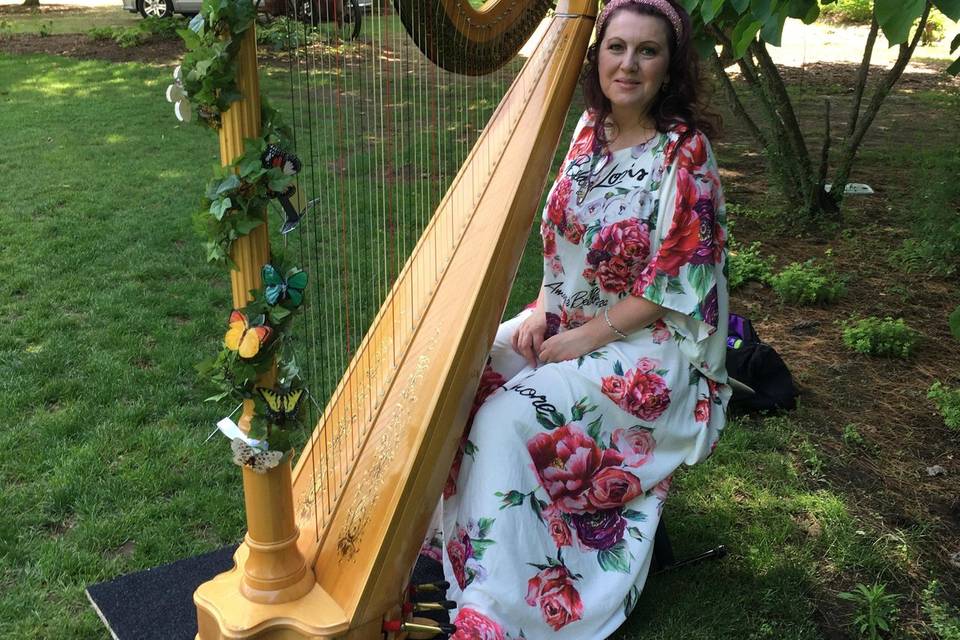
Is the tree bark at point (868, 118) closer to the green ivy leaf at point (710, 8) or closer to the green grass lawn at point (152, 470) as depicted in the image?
the green grass lawn at point (152, 470)

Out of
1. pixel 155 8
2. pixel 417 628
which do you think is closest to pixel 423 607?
pixel 417 628

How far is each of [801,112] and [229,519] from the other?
7.12 meters

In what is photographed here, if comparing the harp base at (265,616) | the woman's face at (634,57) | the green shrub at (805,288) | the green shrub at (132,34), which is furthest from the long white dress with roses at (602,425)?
the green shrub at (132,34)

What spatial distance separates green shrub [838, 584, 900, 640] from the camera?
7.13 ft

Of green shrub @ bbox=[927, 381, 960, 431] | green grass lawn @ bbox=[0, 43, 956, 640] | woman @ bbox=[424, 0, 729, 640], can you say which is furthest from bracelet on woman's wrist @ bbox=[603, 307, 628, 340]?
green shrub @ bbox=[927, 381, 960, 431]

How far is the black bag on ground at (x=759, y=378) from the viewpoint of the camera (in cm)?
318

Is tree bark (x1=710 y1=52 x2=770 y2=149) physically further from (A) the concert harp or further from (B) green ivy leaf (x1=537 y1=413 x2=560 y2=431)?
(B) green ivy leaf (x1=537 y1=413 x2=560 y2=431)

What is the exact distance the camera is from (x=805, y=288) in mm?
4109

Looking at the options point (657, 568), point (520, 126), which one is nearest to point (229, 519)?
point (657, 568)

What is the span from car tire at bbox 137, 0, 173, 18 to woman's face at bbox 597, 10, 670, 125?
9145 millimetres

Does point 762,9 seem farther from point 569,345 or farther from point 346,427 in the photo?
point 346,427

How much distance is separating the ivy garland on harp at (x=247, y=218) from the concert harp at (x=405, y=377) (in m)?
0.03

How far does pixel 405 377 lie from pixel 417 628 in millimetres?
582

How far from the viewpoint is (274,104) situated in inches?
54.7
